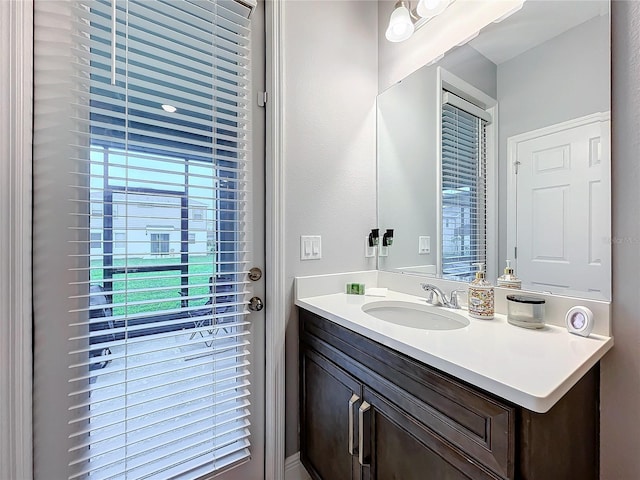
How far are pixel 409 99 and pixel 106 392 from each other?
6.05 feet

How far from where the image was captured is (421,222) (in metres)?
1.52

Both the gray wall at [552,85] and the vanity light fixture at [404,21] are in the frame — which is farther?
the vanity light fixture at [404,21]

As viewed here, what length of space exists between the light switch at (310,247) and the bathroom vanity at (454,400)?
0.96 feet

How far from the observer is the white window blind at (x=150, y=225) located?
0.94 m

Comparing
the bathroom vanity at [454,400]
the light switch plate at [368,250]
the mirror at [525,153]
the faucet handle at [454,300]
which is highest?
the mirror at [525,153]

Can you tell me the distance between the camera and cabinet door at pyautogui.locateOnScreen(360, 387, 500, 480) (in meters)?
0.72

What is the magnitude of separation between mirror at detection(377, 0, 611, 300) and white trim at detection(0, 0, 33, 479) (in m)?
1.50

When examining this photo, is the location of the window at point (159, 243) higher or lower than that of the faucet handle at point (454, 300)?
higher

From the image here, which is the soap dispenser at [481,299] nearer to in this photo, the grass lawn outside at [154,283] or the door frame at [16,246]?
the grass lawn outside at [154,283]

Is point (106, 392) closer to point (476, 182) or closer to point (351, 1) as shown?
point (476, 182)

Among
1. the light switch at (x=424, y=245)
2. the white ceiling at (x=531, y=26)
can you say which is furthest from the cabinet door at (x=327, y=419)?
the white ceiling at (x=531, y=26)

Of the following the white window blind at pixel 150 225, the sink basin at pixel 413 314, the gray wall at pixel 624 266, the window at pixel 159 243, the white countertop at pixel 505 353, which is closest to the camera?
the white countertop at pixel 505 353

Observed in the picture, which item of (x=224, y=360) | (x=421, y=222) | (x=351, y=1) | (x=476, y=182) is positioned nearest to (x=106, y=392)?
(x=224, y=360)

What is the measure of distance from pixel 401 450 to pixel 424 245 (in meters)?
0.91
